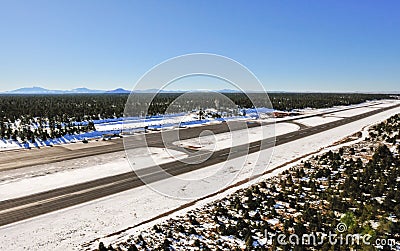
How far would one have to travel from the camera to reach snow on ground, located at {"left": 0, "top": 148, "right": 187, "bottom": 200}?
1401 centimetres

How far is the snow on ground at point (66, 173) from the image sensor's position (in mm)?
14008

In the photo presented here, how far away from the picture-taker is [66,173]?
16.4 m

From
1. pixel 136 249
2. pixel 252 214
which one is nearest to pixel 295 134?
pixel 252 214

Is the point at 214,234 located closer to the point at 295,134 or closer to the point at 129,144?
the point at 129,144

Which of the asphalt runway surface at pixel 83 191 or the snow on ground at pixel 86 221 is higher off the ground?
the asphalt runway surface at pixel 83 191

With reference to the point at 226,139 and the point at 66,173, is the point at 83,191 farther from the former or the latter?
the point at 226,139

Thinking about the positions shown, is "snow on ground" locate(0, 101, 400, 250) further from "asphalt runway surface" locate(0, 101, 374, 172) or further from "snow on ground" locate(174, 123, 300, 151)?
"snow on ground" locate(174, 123, 300, 151)

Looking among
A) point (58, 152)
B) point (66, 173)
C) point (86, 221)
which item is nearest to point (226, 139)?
point (58, 152)

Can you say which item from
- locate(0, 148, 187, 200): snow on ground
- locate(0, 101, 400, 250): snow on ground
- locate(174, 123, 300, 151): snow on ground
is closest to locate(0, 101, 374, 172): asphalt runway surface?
locate(0, 148, 187, 200): snow on ground

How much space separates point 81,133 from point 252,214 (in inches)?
971

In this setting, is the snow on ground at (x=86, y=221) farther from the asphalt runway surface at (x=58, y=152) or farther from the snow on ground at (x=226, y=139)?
the snow on ground at (x=226, y=139)

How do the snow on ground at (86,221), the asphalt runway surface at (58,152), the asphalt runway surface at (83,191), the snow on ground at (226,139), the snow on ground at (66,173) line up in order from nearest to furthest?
the snow on ground at (86,221) → the asphalt runway surface at (83,191) → the snow on ground at (66,173) → the asphalt runway surface at (58,152) → the snow on ground at (226,139)

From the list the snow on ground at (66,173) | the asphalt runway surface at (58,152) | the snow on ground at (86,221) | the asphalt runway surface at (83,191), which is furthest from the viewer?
the asphalt runway surface at (58,152)

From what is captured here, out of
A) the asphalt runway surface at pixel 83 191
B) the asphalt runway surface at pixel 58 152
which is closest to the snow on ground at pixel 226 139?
the asphalt runway surface at pixel 58 152
